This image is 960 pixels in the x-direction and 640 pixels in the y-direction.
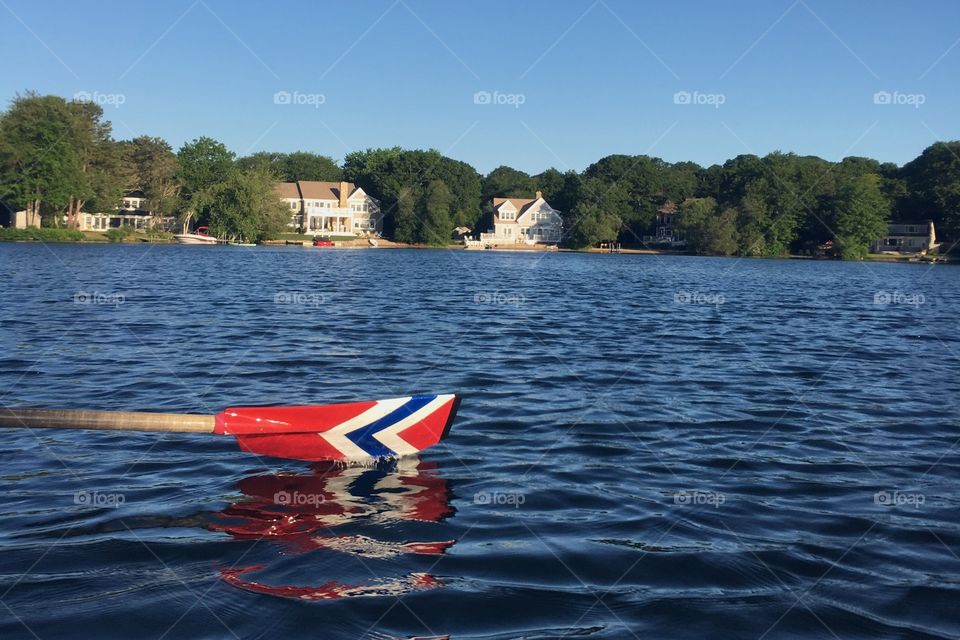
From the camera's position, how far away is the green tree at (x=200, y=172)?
97812mm

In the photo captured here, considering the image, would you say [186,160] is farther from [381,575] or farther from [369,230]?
[381,575]

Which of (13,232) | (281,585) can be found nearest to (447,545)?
(281,585)

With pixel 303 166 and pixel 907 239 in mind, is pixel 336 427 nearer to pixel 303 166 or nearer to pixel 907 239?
pixel 907 239

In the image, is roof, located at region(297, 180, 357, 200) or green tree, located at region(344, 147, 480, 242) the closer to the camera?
green tree, located at region(344, 147, 480, 242)

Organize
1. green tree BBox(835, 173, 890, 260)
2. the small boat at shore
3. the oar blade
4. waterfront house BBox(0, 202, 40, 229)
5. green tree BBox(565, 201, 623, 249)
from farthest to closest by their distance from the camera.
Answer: green tree BBox(565, 201, 623, 249), green tree BBox(835, 173, 890, 260), the small boat at shore, waterfront house BBox(0, 202, 40, 229), the oar blade

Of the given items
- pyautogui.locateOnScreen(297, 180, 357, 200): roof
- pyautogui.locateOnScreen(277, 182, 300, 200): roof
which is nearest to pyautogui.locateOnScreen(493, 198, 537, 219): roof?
pyautogui.locateOnScreen(297, 180, 357, 200): roof

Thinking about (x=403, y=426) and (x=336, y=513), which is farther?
(x=403, y=426)

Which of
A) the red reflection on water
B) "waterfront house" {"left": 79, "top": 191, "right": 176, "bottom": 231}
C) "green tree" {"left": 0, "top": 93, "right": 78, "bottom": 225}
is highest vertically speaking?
"green tree" {"left": 0, "top": 93, "right": 78, "bottom": 225}

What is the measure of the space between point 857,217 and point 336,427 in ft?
341

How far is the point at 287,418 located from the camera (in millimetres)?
7043

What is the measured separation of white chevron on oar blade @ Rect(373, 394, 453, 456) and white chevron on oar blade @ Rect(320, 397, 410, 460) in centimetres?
16

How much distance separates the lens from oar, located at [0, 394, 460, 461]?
6824mm

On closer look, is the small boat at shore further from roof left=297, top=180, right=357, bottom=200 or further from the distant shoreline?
roof left=297, top=180, right=357, bottom=200

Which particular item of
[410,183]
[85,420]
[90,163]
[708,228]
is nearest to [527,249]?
[410,183]
